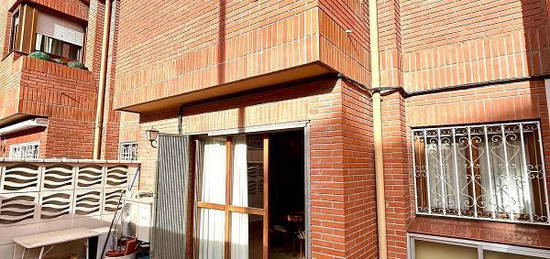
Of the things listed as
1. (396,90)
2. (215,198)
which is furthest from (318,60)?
(215,198)

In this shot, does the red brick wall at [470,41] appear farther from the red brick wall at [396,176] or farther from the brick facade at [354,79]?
the red brick wall at [396,176]

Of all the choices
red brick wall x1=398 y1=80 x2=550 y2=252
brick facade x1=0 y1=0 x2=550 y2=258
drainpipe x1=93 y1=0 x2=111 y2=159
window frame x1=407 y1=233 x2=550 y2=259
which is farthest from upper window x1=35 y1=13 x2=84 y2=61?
window frame x1=407 y1=233 x2=550 y2=259

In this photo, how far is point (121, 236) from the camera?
19.7 feet

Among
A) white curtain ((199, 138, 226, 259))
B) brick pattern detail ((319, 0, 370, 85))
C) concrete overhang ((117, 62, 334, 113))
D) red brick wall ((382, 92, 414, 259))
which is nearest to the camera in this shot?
brick pattern detail ((319, 0, 370, 85))

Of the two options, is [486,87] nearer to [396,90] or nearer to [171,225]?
[396,90]

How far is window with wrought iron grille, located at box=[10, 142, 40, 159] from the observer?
25.8 feet

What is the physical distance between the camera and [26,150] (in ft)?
27.5

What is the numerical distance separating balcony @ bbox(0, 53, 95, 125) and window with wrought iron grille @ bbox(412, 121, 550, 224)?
832cm

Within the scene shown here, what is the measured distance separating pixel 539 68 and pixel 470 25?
0.98m

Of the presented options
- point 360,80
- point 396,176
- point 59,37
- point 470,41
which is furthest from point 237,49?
point 59,37

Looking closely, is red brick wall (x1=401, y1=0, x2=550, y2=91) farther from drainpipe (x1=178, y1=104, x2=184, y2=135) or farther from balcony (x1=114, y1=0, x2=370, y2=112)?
drainpipe (x1=178, y1=104, x2=184, y2=135)

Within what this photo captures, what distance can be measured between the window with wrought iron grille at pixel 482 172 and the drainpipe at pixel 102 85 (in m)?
7.93

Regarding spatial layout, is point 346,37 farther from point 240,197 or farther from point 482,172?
point 240,197

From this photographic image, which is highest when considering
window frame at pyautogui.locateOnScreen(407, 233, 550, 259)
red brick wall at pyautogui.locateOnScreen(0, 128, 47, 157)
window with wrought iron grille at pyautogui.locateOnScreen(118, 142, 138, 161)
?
red brick wall at pyautogui.locateOnScreen(0, 128, 47, 157)
